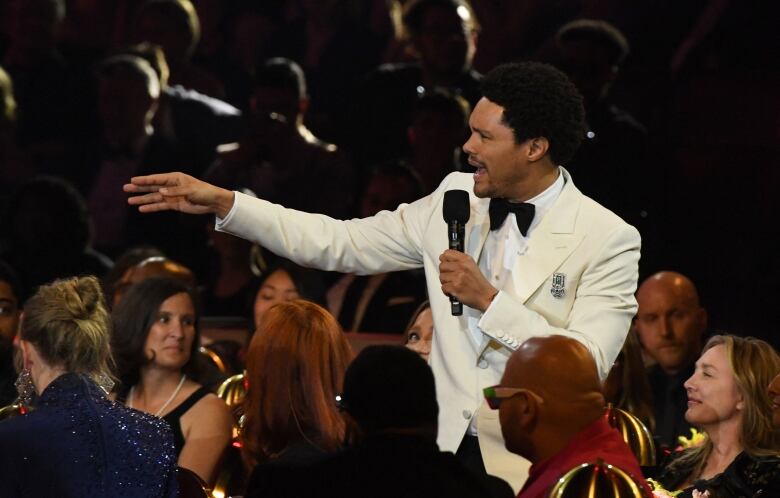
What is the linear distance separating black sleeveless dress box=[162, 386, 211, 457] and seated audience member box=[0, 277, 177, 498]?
1.04 m

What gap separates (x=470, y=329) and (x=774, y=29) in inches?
159

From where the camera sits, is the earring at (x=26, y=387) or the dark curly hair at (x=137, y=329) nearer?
the earring at (x=26, y=387)

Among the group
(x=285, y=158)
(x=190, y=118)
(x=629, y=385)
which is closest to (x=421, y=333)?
(x=629, y=385)

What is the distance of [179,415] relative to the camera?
426cm

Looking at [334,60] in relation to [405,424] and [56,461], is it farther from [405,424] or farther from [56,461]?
[405,424]

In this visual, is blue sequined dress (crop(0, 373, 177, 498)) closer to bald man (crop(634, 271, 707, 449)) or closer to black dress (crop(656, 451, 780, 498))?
black dress (crop(656, 451, 780, 498))

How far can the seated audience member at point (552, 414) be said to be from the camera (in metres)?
2.43

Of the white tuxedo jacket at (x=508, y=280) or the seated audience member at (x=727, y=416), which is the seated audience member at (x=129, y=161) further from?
the white tuxedo jacket at (x=508, y=280)

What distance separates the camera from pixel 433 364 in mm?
3174

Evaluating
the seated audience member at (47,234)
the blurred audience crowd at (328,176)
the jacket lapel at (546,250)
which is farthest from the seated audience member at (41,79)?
the jacket lapel at (546,250)

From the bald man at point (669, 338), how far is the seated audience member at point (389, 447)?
303 centimetres

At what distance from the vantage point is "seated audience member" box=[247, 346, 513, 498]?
215 centimetres

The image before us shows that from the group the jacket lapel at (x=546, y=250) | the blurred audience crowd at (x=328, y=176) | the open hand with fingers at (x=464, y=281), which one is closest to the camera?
the open hand with fingers at (x=464, y=281)

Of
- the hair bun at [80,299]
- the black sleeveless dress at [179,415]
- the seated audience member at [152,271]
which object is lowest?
the black sleeveless dress at [179,415]
